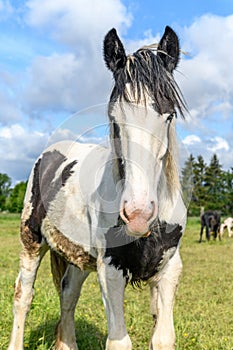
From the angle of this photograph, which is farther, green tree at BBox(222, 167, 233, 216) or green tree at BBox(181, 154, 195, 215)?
green tree at BBox(222, 167, 233, 216)

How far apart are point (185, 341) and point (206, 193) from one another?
188ft

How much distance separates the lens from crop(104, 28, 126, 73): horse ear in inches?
110

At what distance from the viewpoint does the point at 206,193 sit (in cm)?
6084

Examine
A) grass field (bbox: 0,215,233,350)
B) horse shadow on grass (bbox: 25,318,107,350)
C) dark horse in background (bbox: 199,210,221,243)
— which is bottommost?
horse shadow on grass (bbox: 25,318,107,350)

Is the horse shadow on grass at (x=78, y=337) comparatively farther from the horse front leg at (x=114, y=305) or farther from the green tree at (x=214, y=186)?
the green tree at (x=214, y=186)

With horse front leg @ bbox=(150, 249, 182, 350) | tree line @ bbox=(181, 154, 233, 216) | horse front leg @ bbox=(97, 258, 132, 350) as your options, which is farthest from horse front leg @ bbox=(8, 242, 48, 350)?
tree line @ bbox=(181, 154, 233, 216)

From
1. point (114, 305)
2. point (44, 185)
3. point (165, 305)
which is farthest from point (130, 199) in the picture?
point (44, 185)

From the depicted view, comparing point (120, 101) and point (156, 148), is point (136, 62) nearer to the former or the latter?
point (120, 101)

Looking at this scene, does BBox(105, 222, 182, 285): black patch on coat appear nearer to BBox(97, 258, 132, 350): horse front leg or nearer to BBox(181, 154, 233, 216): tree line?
BBox(97, 258, 132, 350): horse front leg

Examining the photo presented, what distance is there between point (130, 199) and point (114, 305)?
2.96 ft

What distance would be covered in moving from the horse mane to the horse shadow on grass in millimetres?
2667

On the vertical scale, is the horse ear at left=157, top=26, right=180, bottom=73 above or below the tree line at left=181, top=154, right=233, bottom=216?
below

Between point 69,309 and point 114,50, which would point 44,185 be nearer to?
point 69,309

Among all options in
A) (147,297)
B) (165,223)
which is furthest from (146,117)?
(147,297)
